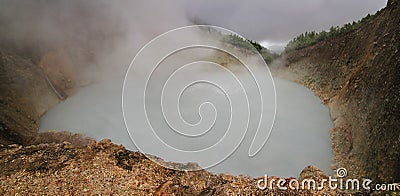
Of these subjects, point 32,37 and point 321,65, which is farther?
point 32,37

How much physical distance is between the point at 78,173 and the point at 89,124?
4772 mm

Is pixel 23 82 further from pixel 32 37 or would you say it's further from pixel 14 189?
pixel 14 189

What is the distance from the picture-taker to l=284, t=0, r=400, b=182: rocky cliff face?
5551 millimetres

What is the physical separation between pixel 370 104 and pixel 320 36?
13.9m

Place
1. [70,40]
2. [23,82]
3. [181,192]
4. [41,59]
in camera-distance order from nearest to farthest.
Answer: [181,192]
[23,82]
[41,59]
[70,40]

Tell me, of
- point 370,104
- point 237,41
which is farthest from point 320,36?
point 370,104

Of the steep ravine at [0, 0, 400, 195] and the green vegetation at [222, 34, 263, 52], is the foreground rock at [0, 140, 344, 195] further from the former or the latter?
the green vegetation at [222, 34, 263, 52]

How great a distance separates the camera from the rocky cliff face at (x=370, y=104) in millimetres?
5551

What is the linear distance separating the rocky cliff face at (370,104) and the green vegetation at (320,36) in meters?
2.62

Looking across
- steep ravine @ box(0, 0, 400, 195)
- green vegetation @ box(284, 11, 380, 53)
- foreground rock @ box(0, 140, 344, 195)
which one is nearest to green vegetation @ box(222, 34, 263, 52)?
green vegetation @ box(284, 11, 380, 53)

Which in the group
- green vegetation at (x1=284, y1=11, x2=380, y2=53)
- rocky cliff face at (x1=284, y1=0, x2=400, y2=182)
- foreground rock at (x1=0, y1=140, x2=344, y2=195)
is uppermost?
green vegetation at (x1=284, y1=11, x2=380, y2=53)

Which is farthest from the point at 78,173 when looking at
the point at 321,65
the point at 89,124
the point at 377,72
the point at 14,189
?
the point at 321,65

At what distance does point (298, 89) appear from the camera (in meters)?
15.0

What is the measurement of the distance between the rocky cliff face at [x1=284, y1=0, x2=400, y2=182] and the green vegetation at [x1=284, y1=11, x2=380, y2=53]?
262cm
